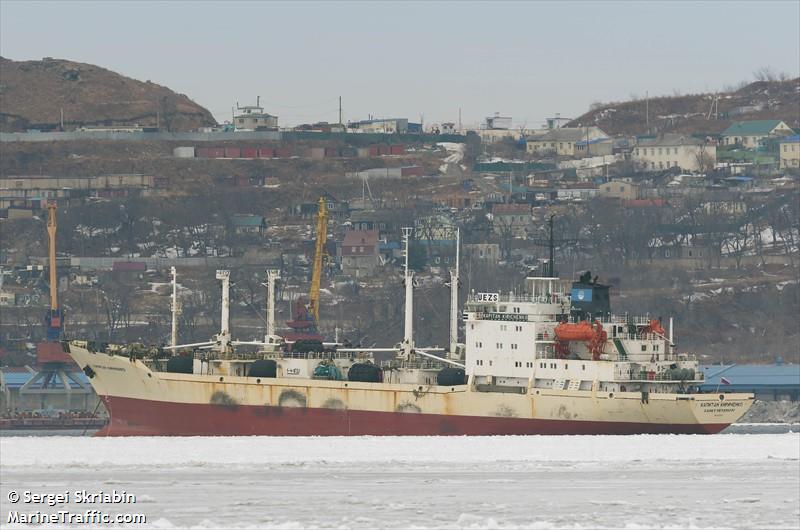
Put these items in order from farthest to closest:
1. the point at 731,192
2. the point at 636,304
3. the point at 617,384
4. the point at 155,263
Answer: the point at 731,192 → the point at 155,263 → the point at 636,304 → the point at 617,384

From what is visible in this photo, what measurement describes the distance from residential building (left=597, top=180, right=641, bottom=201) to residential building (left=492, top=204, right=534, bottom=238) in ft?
37.9

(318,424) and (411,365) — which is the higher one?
(411,365)

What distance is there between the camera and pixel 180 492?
53188 millimetres

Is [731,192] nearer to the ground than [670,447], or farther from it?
farther from it

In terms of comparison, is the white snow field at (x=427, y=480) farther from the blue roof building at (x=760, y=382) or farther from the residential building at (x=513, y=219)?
the residential building at (x=513, y=219)

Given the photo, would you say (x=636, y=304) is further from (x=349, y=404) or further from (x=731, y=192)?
(x=349, y=404)

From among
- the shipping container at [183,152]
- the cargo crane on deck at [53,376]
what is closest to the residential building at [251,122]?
the shipping container at [183,152]

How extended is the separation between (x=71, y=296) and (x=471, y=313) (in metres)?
74.6

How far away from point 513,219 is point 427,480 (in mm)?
114202

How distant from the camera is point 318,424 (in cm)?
7638

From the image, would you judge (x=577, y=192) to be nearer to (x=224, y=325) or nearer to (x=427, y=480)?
(x=224, y=325)

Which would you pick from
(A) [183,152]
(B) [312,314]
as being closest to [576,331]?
(B) [312,314]

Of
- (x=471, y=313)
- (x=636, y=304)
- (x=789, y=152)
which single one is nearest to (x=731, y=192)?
(x=789, y=152)

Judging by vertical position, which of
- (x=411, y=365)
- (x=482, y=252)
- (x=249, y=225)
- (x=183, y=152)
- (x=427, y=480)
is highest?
(x=183, y=152)
